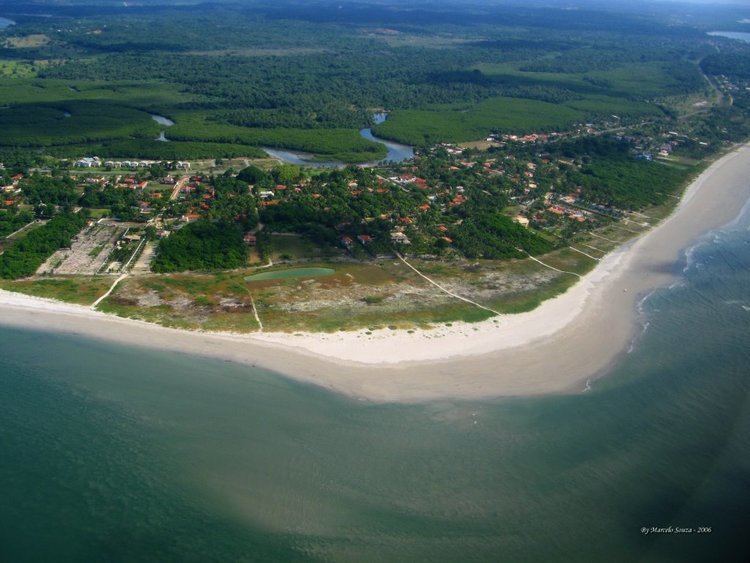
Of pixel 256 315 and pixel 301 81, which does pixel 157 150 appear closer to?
pixel 256 315

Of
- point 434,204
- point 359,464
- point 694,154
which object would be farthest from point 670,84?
point 359,464

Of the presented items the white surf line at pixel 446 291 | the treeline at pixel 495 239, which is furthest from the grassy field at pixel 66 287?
the treeline at pixel 495 239

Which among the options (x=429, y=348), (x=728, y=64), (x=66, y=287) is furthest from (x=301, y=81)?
(x=728, y=64)

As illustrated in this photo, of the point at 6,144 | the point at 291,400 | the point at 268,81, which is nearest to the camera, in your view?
the point at 291,400

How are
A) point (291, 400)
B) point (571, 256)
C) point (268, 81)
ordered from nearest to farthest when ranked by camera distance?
point (291, 400), point (571, 256), point (268, 81)

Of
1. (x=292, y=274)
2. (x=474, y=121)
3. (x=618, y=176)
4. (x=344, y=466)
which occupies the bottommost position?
(x=344, y=466)

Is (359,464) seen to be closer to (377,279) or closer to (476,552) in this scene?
(476,552)

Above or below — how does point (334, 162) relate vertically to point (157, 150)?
below

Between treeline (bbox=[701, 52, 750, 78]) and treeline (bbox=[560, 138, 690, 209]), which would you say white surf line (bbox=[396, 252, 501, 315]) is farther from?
treeline (bbox=[701, 52, 750, 78])
